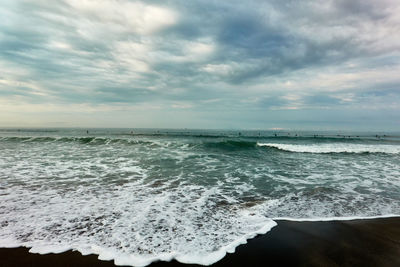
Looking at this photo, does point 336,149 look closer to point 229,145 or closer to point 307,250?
point 229,145

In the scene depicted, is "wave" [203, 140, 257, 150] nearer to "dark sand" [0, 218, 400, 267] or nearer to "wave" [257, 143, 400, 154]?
"wave" [257, 143, 400, 154]

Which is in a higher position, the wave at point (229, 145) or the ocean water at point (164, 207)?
the wave at point (229, 145)

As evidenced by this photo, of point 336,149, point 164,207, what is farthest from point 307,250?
point 336,149

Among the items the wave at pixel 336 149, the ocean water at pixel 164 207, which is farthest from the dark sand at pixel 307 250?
the wave at pixel 336 149

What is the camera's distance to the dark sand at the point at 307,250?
139 inches

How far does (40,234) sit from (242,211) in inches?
192

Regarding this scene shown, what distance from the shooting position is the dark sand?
3.54 metres

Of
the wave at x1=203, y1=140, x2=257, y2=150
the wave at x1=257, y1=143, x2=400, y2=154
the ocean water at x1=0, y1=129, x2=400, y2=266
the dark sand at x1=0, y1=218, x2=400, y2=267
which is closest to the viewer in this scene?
the dark sand at x1=0, y1=218, x2=400, y2=267

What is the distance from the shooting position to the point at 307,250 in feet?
13.0

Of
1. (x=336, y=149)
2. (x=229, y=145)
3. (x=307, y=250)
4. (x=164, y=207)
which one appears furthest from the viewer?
(x=229, y=145)

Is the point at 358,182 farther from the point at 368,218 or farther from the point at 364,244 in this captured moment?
the point at 364,244

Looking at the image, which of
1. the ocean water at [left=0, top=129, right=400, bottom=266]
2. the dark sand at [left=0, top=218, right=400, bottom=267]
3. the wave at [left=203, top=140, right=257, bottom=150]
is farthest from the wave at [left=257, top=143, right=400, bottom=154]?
the dark sand at [left=0, top=218, right=400, bottom=267]

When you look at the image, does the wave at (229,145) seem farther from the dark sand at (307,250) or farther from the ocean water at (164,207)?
the dark sand at (307,250)

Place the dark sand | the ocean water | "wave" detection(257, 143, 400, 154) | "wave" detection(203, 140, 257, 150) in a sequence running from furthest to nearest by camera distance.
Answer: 1. "wave" detection(203, 140, 257, 150)
2. "wave" detection(257, 143, 400, 154)
3. the ocean water
4. the dark sand
